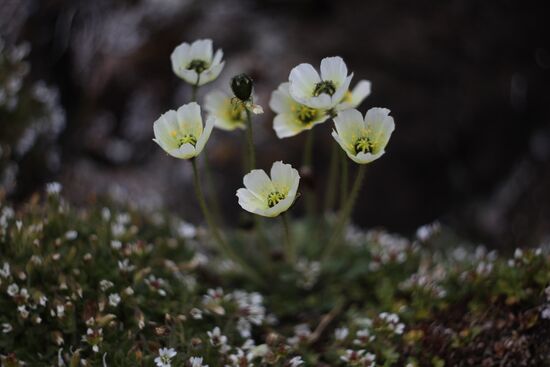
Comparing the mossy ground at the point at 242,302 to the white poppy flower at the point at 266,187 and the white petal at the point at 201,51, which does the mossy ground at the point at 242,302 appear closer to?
the white poppy flower at the point at 266,187

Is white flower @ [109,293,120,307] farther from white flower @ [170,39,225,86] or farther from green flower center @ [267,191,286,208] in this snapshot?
white flower @ [170,39,225,86]

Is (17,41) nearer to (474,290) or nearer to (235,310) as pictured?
(235,310)

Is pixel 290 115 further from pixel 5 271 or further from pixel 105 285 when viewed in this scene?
pixel 5 271

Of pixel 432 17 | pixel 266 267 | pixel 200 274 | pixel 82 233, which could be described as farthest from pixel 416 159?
pixel 82 233

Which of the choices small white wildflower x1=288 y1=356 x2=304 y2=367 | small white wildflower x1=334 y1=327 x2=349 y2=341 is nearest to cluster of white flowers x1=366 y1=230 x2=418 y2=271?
small white wildflower x1=334 y1=327 x2=349 y2=341

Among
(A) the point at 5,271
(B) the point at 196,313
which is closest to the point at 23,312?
(A) the point at 5,271

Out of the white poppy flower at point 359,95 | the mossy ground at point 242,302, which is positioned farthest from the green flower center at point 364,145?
the mossy ground at point 242,302
